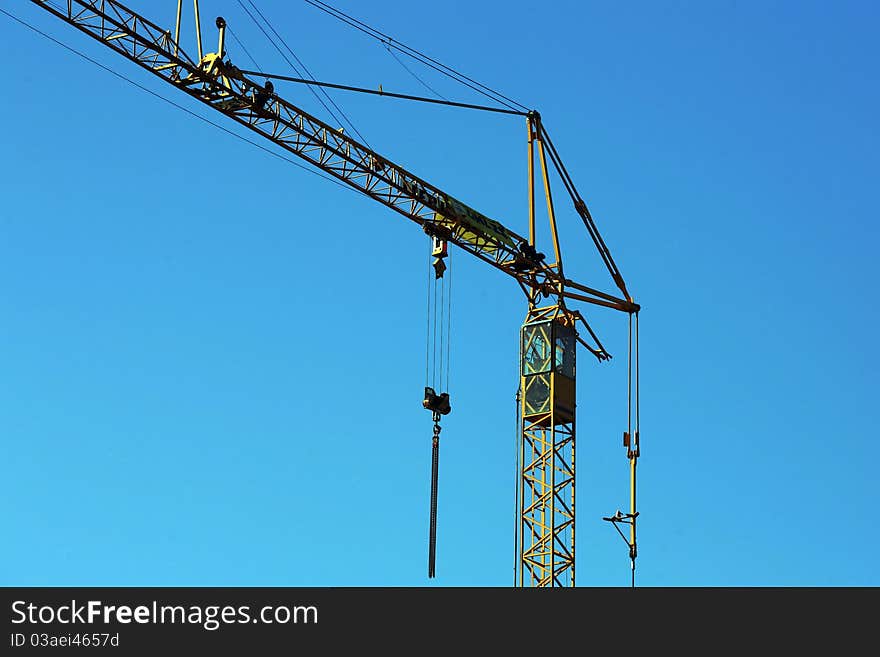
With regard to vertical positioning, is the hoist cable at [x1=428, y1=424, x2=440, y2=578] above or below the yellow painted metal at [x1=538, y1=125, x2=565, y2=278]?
below

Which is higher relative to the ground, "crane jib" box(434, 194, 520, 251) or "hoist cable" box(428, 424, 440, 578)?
"crane jib" box(434, 194, 520, 251)

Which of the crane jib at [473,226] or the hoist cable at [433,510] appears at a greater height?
the crane jib at [473,226]

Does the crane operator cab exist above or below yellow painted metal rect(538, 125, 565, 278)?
below

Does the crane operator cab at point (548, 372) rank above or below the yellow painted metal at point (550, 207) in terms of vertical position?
below

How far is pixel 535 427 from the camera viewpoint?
79312 millimetres

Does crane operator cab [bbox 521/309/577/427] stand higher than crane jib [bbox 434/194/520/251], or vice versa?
crane jib [bbox 434/194/520/251]

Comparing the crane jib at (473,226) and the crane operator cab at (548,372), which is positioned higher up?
the crane jib at (473,226)
